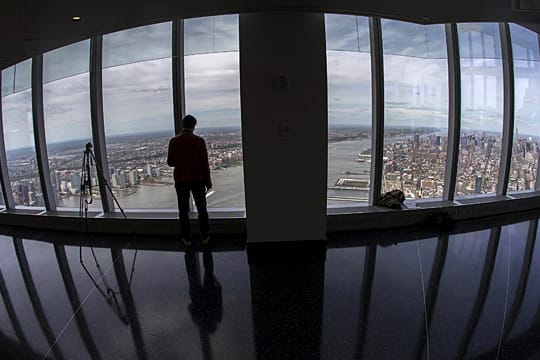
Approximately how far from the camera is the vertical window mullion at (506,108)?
512 cm

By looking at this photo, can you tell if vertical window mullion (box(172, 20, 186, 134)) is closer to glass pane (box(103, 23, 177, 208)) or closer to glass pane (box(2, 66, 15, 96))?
glass pane (box(103, 23, 177, 208))

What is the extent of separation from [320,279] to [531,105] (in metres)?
5.11

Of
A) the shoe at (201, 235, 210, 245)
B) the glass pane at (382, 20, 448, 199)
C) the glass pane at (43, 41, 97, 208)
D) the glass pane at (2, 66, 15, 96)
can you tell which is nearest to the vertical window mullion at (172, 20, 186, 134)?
the glass pane at (43, 41, 97, 208)

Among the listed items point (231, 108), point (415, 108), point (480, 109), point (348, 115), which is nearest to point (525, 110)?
point (480, 109)

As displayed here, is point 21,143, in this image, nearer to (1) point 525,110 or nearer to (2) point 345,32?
(2) point 345,32

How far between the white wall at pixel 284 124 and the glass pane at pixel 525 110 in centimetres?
376

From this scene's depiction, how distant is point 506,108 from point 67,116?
22.0ft

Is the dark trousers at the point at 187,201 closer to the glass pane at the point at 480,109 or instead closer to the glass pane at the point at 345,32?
the glass pane at the point at 345,32

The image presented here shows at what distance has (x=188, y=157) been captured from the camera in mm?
3826

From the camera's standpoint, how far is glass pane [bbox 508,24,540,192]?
524 centimetres

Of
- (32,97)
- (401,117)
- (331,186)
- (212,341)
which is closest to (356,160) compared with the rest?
(331,186)

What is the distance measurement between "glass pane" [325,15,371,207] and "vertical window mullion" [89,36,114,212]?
10.2ft

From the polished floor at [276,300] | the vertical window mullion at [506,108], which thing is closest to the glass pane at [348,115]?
the polished floor at [276,300]

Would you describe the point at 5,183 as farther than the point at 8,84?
Yes
